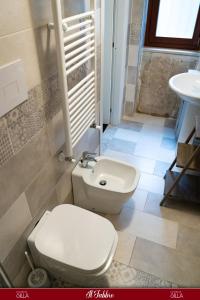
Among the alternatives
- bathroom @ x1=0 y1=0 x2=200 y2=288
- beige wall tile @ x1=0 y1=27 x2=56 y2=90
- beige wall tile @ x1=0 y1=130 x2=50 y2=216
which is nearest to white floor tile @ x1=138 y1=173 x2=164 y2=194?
bathroom @ x1=0 y1=0 x2=200 y2=288

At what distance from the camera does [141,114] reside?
329 centimetres

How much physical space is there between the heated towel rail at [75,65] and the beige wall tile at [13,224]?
0.41 m

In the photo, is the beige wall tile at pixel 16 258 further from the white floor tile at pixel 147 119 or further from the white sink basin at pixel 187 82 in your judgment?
the white floor tile at pixel 147 119

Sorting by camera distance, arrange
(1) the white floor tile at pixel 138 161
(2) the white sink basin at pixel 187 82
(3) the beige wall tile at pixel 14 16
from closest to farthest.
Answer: (3) the beige wall tile at pixel 14 16 < (2) the white sink basin at pixel 187 82 < (1) the white floor tile at pixel 138 161

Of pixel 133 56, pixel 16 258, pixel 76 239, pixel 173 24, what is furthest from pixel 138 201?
pixel 173 24

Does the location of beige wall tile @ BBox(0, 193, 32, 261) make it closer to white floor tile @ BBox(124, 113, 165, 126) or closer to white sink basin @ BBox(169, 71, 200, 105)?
white sink basin @ BBox(169, 71, 200, 105)

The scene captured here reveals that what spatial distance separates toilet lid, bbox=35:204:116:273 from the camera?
3.71 feet

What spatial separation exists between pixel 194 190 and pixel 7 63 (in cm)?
173

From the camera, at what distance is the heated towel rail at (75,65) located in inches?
40.4

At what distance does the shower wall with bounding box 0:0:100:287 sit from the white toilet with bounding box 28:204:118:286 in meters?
0.09

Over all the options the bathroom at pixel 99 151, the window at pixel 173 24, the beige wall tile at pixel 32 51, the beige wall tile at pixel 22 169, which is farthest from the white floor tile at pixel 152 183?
the window at pixel 173 24

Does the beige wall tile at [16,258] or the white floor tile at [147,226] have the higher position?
the beige wall tile at [16,258]

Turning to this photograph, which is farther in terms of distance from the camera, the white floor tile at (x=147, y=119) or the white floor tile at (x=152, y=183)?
the white floor tile at (x=147, y=119)

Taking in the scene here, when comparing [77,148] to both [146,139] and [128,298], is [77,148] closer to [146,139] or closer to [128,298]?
[128,298]
